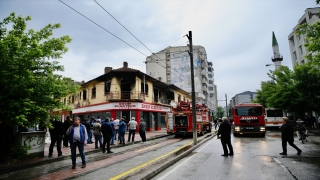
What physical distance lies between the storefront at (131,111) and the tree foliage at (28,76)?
17701 mm

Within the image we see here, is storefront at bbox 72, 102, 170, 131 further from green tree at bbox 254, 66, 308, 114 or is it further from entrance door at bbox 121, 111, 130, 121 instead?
green tree at bbox 254, 66, 308, 114

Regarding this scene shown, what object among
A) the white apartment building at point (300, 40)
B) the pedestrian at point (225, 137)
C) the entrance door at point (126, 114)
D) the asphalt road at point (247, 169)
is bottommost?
the asphalt road at point (247, 169)

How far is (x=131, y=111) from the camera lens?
26.9 metres

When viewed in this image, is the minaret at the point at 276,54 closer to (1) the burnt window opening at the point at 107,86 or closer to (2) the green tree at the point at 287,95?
(2) the green tree at the point at 287,95

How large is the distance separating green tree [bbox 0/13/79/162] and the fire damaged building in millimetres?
17812

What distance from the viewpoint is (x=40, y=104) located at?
8.06 meters

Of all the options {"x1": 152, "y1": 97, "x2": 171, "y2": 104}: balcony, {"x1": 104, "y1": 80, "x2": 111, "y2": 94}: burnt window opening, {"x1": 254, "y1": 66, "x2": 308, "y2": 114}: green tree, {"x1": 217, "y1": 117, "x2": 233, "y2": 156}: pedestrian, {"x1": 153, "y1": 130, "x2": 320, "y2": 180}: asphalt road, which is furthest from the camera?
{"x1": 152, "y1": 97, "x2": 171, "y2": 104}: balcony

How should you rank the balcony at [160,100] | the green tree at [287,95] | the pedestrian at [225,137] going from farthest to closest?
the balcony at [160,100]
the green tree at [287,95]
the pedestrian at [225,137]

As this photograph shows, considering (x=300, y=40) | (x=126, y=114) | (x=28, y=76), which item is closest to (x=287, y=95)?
(x=300, y=40)

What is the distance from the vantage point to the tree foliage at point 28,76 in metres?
7.09

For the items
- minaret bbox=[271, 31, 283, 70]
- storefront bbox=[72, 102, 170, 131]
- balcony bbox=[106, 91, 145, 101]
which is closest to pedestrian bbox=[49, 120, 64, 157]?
storefront bbox=[72, 102, 170, 131]

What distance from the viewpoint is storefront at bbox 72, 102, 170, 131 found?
26641 millimetres

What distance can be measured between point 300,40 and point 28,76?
44.6 m

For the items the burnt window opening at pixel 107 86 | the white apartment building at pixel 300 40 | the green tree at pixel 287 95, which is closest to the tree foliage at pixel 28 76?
the burnt window opening at pixel 107 86
